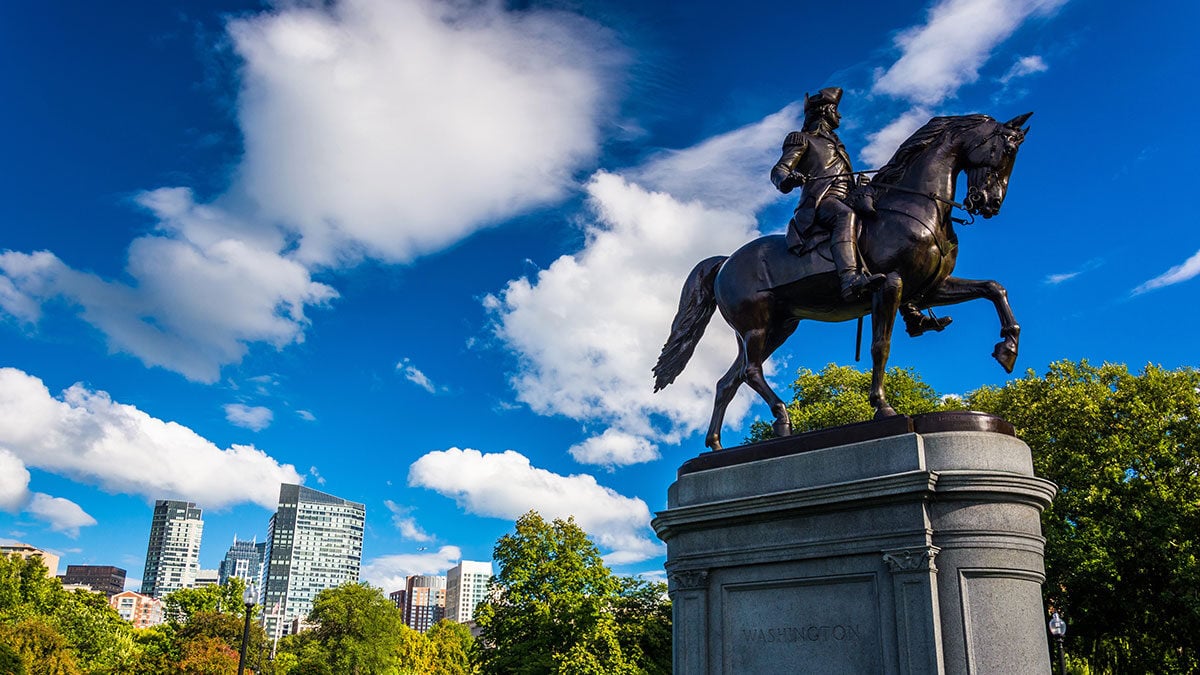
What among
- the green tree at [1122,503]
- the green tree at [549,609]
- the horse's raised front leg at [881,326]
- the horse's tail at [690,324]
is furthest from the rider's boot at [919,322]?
the green tree at [549,609]

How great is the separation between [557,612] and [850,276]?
27942mm

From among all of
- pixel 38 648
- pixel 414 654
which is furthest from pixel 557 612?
pixel 414 654

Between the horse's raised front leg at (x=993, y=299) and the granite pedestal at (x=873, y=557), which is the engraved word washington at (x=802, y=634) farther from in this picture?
the horse's raised front leg at (x=993, y=299)

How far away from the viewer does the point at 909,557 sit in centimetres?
842

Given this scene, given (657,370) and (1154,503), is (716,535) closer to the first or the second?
(657,370)

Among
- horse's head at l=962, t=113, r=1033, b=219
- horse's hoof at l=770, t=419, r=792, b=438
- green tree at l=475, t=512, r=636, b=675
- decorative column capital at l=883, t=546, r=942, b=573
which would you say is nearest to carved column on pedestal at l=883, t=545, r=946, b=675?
decorative column capital at l=883, t=546, r=942, b=573

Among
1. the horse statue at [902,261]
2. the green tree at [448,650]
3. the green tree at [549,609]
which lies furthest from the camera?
the green tree at [448,650]

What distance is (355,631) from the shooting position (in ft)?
213

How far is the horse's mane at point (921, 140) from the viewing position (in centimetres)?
1030

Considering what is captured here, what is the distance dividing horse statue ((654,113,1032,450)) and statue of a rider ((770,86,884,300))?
202 mm

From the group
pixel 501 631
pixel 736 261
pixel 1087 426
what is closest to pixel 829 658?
pixel 736 261

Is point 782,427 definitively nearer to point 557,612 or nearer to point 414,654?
point 557,612

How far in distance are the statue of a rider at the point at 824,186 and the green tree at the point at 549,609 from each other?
23.8 metres

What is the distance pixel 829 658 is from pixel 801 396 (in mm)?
31579
